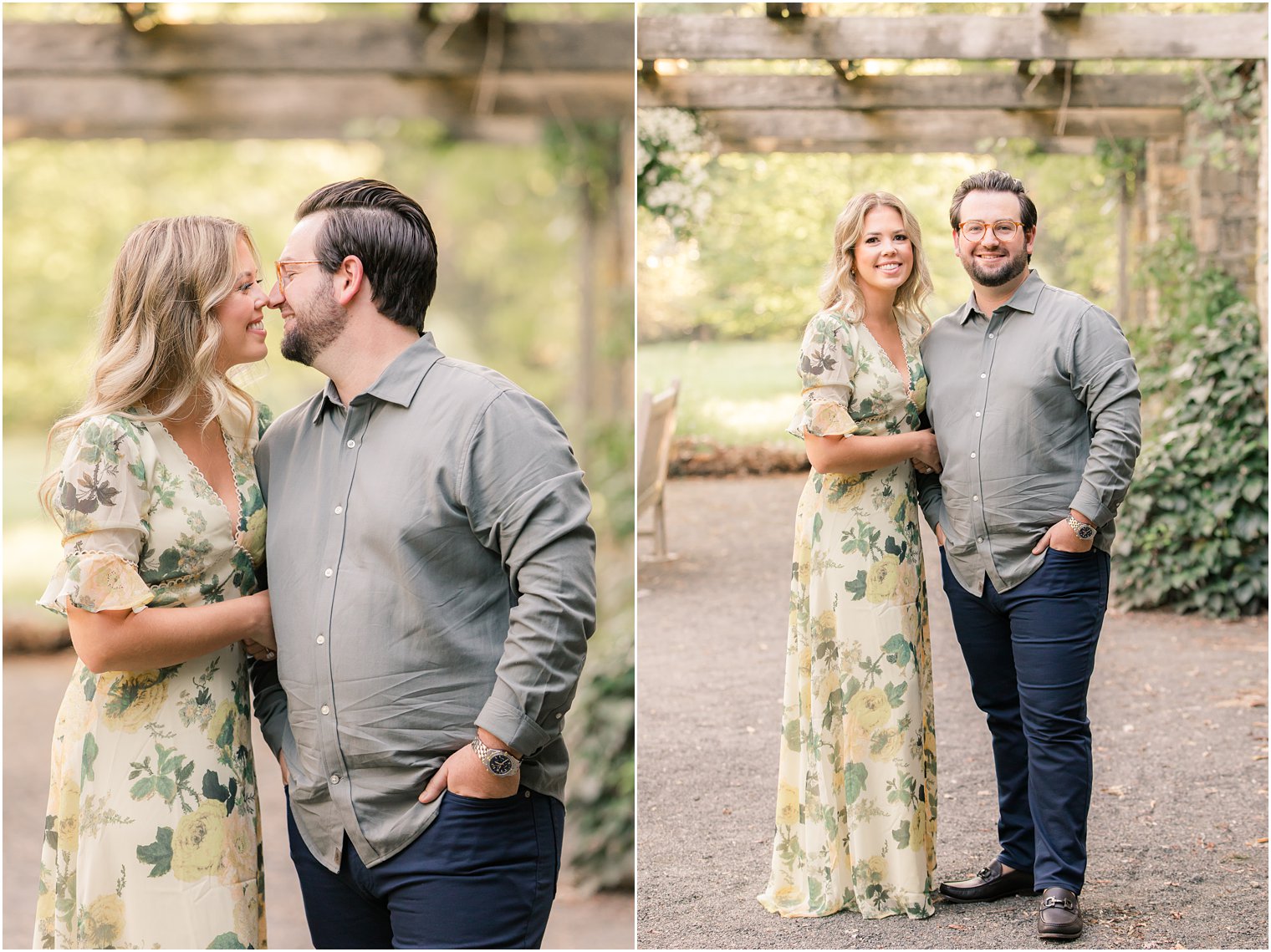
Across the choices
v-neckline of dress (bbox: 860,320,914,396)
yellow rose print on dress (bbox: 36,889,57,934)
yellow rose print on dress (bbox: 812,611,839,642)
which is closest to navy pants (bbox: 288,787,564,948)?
yellow rose print on dress (bbox: 36,889,57,934)

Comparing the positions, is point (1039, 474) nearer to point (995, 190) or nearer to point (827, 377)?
point (827, 377)

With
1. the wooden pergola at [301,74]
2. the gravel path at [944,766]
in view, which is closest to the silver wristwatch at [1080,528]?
the gravel path at [944,766]

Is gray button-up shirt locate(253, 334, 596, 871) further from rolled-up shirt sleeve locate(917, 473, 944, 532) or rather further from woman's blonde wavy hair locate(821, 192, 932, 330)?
rolled-up shirt sleeve locate(917, 473, 944, 532)

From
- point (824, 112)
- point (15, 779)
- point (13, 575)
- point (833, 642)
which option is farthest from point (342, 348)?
point (13, 575)

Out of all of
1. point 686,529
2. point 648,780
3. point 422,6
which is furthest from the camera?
point 422,6

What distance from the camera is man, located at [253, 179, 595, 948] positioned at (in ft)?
5.87

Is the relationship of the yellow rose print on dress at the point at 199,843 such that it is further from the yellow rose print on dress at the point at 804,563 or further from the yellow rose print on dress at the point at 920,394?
the yellow rose print on dress at the point at 920,394

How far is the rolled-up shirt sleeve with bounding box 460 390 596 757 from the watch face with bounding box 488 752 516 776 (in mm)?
24

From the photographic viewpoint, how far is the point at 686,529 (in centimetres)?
412

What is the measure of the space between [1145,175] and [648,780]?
3.07 metres

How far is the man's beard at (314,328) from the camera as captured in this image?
1925 millimetres

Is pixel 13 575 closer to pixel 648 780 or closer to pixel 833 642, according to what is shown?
pixel 648 780

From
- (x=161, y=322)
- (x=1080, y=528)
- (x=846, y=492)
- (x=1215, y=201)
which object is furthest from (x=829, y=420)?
(x=1215, y=201)

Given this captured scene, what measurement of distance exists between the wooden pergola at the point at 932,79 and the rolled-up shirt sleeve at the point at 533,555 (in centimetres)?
219
